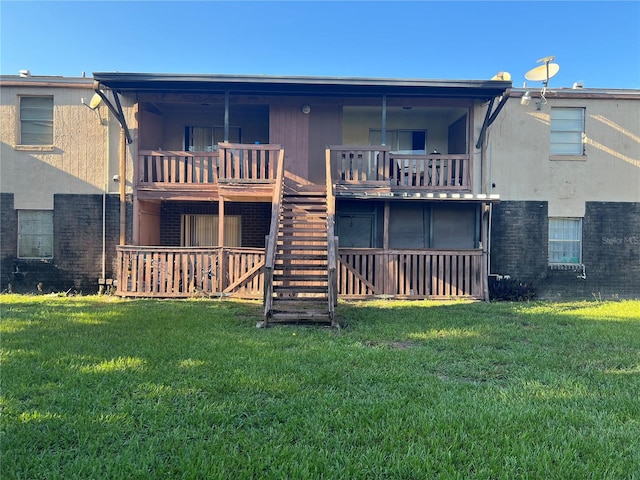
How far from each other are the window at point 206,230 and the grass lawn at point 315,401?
6.09m

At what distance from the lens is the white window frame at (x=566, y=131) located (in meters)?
11.9

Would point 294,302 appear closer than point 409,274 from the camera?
Yes

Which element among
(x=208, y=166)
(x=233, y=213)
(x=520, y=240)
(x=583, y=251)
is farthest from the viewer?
(x=233, y=213)

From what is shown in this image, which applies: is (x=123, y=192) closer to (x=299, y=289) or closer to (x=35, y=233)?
(x=35, y=233)

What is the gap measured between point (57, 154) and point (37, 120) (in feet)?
3.67

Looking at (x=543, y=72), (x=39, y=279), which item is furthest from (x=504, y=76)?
(x=39, y=279)

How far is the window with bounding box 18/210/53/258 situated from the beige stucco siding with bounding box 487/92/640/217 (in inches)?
462

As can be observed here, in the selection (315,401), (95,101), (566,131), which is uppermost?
(95,101)

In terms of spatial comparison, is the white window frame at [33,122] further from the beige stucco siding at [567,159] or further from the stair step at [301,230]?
the beige stucco siding at [567,159]

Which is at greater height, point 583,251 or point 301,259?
point 583,251

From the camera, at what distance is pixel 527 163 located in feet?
38.6

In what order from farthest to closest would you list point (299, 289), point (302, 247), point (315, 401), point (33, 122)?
1. point (33, 122)
2. point (302, 247)
3. point (299, 289)
4. point (315, 401)

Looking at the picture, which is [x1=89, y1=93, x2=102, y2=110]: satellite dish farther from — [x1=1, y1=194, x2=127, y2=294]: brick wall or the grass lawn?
the grass lawn

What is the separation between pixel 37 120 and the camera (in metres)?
11.6
